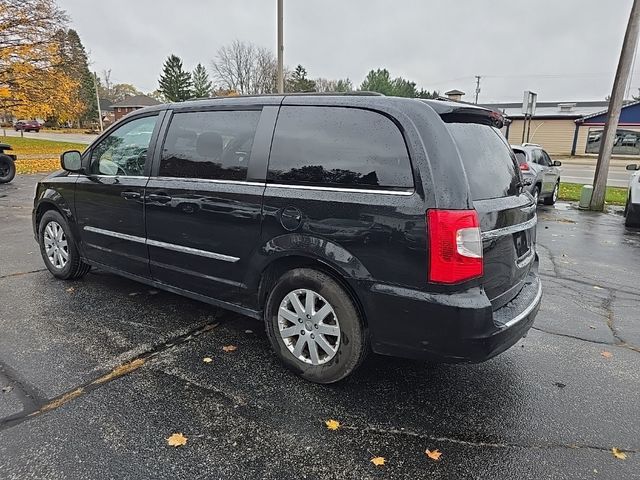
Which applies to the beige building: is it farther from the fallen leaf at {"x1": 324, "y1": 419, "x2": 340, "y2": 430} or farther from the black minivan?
the fallen leaf at {"x1": 324, "y1": 419, "x2": 340, "y2": 430}

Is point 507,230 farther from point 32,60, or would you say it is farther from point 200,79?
point 200,79

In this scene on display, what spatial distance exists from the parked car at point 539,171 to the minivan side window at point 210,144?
855cm

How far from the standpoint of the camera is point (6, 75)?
18.5 meters

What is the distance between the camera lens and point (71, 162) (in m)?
4.41

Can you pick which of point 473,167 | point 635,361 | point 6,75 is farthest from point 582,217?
point 6,75

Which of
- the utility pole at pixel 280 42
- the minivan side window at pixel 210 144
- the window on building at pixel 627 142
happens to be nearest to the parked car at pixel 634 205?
the utility pole at pixel 280 42

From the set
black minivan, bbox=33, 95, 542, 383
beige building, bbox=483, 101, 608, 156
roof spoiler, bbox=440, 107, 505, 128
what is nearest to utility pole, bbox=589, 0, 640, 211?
roof spoiler, bbox=440, 107, 505, 128

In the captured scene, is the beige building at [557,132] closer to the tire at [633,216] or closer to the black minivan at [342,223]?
the tire at [633,216]

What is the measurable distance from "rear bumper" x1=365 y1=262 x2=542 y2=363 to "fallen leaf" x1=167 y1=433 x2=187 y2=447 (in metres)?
1.20

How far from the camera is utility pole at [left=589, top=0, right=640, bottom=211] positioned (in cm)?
1019

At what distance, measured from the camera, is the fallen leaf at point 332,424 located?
8.43 feet

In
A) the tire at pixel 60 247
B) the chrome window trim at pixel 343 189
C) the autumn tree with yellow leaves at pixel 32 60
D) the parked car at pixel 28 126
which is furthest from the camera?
the parked car at pixel 28 126

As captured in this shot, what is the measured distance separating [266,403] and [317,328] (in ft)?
1.83

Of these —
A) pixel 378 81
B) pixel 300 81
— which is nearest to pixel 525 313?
pixel 300 81
